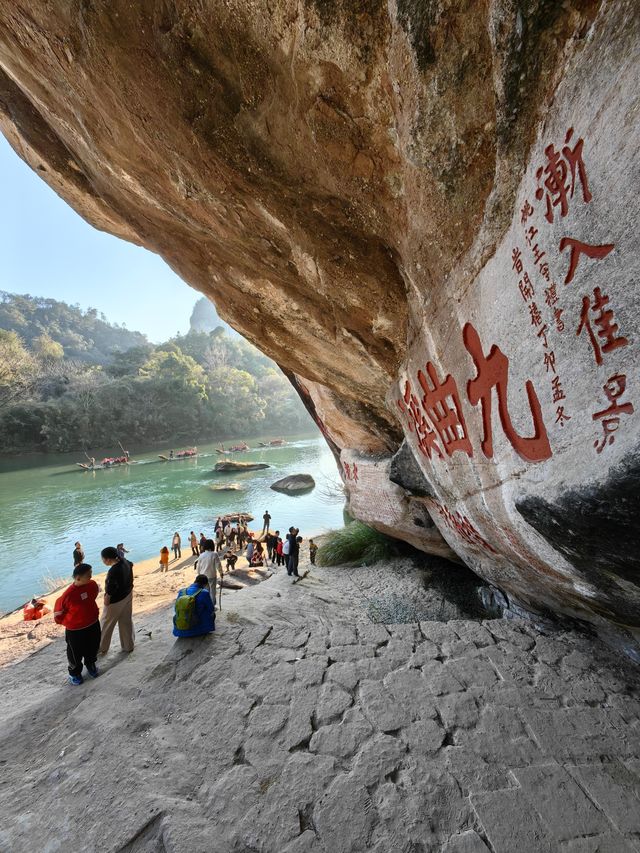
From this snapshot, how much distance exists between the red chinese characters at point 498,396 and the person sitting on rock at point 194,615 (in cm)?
272

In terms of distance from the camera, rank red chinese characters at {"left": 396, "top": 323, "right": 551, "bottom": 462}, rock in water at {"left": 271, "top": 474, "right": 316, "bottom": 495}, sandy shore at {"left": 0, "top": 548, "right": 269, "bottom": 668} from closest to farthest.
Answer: red chinese characters at {"left": 396, "top": 323, "right": 551, "bottom": 462} → sandy shore at {"left": 0, "top": 548, "right": 269, "bottom": 668} → rock in water at {"left": 271, "top": 474, "right": 316, "bottom": 495}

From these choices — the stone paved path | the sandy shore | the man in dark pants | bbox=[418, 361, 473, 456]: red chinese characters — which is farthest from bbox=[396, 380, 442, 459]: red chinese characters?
the sandy shore

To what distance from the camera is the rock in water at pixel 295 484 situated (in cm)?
1978

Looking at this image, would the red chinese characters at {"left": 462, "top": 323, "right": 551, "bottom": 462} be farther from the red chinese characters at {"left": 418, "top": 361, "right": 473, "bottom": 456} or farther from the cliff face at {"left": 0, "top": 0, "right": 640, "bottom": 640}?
the red chinese characters at {"left": 418, "top": 361, "right": 473, "bottom": 456}

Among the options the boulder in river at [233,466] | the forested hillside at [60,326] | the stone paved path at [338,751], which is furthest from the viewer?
the forested hillside at [60,326]

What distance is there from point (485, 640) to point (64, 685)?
11.5 feet

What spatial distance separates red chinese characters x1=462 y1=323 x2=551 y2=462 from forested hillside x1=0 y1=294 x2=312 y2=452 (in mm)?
33949

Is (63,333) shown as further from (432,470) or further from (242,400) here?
(432,470)

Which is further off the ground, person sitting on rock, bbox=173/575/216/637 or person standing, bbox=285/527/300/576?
person sitting on rock, bbox=173/575/216/637

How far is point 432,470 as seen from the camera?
3.59 m

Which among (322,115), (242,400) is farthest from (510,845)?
(242,400)

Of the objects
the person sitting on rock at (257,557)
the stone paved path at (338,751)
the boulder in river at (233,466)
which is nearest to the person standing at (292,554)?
the stone paved path at (338,751)

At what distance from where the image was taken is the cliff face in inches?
51.9

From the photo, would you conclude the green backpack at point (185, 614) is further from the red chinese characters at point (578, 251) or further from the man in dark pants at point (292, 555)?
the red chinese characters at point (578, 251)
